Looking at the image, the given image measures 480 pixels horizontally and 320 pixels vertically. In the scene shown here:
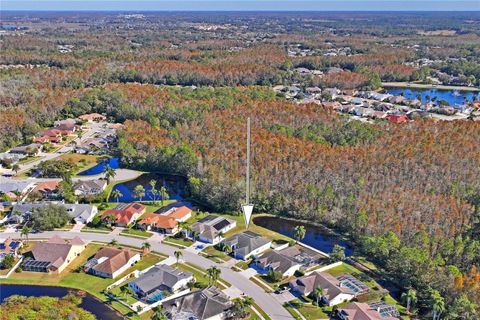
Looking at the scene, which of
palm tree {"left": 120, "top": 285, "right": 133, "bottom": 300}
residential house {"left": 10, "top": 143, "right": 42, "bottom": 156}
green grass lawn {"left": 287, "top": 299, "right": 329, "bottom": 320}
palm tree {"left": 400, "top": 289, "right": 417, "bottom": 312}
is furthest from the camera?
residential house {"left": 10, "top": 143, "right": 42, "bottom": 156}

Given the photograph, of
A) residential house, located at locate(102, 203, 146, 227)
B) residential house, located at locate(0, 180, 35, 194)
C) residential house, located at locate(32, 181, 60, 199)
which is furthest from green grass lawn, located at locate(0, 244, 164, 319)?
residential house, located at locate(0, 180, 35, 194)

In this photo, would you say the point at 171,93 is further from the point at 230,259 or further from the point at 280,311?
the point at 280,311

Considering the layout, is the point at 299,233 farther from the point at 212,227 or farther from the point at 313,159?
the point at 313,159

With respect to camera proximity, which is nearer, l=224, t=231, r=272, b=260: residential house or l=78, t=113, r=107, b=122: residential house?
l=224, t=231, r=272, b=260: residential house

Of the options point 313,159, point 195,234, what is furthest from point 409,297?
point 313,159

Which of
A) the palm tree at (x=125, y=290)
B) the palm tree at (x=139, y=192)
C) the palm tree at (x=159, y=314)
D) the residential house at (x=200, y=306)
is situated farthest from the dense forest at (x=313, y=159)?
the palm tree at (x=159, y=314)

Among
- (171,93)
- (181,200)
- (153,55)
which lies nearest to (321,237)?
(181,200)

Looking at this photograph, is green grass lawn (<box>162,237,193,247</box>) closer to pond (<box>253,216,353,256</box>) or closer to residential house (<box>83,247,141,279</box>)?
residential house (<box>83,247,141,279</box>)

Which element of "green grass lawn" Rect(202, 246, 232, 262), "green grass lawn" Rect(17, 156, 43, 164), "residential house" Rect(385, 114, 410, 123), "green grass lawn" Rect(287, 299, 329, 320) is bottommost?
"green grass lawn" Rect(287, 299, 329, 320)
